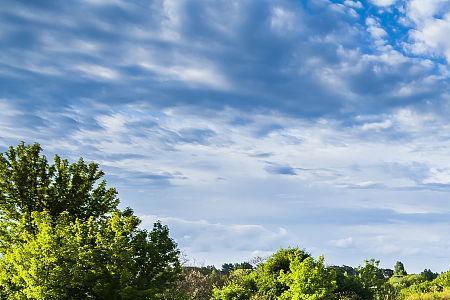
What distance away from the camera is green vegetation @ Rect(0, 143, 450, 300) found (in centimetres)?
2422

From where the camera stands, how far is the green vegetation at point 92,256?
79.5ft

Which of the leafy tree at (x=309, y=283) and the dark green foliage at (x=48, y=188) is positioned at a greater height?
the dark green foliage at (x=48, y=188)

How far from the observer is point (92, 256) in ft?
80.0

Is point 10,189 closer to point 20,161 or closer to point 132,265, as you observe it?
point 20,161

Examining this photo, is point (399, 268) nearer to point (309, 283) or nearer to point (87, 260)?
point (309, 283)

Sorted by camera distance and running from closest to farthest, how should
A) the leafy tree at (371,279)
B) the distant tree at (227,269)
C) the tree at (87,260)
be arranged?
the tree at (87,260) < the leafy tree at (371,279) < the distant tree at (227,269)

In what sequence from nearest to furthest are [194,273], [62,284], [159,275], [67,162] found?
[62,284] < [159,275] < [67,162] < [194,273]

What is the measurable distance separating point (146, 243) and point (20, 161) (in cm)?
1426

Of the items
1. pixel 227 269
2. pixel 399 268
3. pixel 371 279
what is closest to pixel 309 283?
pixel 371 279

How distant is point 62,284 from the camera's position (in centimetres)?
2330

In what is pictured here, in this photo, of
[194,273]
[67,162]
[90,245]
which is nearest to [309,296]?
[90,245]

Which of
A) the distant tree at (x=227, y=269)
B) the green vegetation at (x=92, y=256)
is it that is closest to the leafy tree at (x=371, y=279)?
the green vegetation at (x=92, y=256)

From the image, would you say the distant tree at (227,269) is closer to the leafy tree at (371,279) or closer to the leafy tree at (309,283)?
the leafy tree at (371,279)

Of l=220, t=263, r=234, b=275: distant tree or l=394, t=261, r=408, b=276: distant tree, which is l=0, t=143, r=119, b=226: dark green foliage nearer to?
l=220, t=263, r=234, b=275: distant tree
